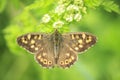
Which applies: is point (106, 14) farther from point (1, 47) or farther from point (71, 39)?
point (71, 39)

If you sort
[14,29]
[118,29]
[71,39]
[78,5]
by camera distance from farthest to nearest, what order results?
[118,29] < [14,29] < [71,39] < [78,5]

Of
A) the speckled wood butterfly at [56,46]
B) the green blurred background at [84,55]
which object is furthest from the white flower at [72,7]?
the green blurred background at [84,55]

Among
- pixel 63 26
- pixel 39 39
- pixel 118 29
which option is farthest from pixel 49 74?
pixel 118 29

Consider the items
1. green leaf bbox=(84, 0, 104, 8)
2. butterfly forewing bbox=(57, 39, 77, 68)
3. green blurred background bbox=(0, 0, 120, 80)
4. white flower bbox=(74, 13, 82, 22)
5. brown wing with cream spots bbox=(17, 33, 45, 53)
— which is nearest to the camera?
white flower bbox=(74, 13, 82, 22)

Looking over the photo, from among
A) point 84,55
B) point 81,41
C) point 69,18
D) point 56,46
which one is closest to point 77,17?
point 69,18

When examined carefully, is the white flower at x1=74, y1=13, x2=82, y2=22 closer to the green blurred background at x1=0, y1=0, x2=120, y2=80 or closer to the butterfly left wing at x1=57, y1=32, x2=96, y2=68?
the butterfly left wing at x1=57, y1=32, x2=96, y2=68

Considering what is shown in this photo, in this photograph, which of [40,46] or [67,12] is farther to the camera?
[40,46]

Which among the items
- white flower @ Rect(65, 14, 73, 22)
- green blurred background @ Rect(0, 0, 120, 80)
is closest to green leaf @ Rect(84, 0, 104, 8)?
white flower @ Rect(65, 14, 73, 22)

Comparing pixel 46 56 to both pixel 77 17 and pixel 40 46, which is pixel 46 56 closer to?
pixel 40 46
